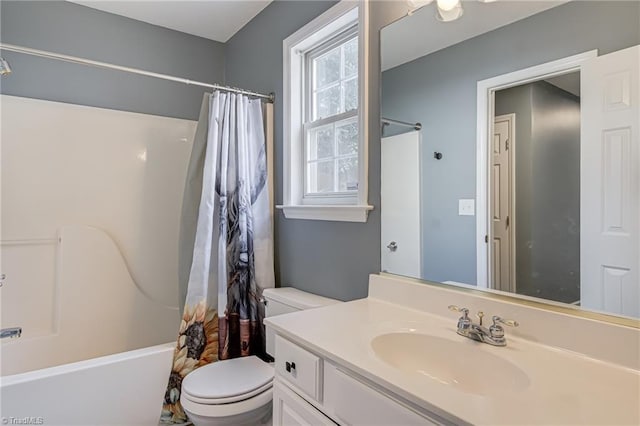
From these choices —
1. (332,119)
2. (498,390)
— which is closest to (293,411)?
(498,390)

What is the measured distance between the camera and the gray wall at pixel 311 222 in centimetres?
148

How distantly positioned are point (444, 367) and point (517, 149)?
70 centimetres

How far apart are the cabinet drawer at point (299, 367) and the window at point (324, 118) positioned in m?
0.65

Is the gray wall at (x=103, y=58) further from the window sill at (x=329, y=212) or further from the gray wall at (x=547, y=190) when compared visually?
the gray wall at (x=547, y=190)

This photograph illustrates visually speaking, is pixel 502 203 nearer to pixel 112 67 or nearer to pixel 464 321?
pixel 464 321

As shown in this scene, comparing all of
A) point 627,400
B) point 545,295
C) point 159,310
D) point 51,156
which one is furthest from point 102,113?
point 627,400

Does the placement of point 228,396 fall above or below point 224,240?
below

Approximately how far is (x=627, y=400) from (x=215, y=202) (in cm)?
172

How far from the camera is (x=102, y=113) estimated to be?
7.45ft

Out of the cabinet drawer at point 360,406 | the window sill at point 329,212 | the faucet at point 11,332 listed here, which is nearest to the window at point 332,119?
the window sill at point 329,212

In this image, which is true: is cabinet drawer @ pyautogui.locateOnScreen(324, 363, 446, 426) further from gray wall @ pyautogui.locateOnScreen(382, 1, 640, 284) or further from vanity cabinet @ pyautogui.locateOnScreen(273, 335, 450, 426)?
gray wall @ pyautogui.locateOnScreen(382, 1, 640, 284)

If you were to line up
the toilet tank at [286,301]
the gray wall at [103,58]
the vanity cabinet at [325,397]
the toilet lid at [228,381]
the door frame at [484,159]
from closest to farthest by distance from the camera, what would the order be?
1. the vanity cabinet at [325,397]
2. the door frame at [484,159]
3. the toilet lid at [228,381]
4. the toilet tank at [286,301]
5. the gray wall at [103,58]

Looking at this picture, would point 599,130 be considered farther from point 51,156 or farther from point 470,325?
point 51,156

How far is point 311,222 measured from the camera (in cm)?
185
